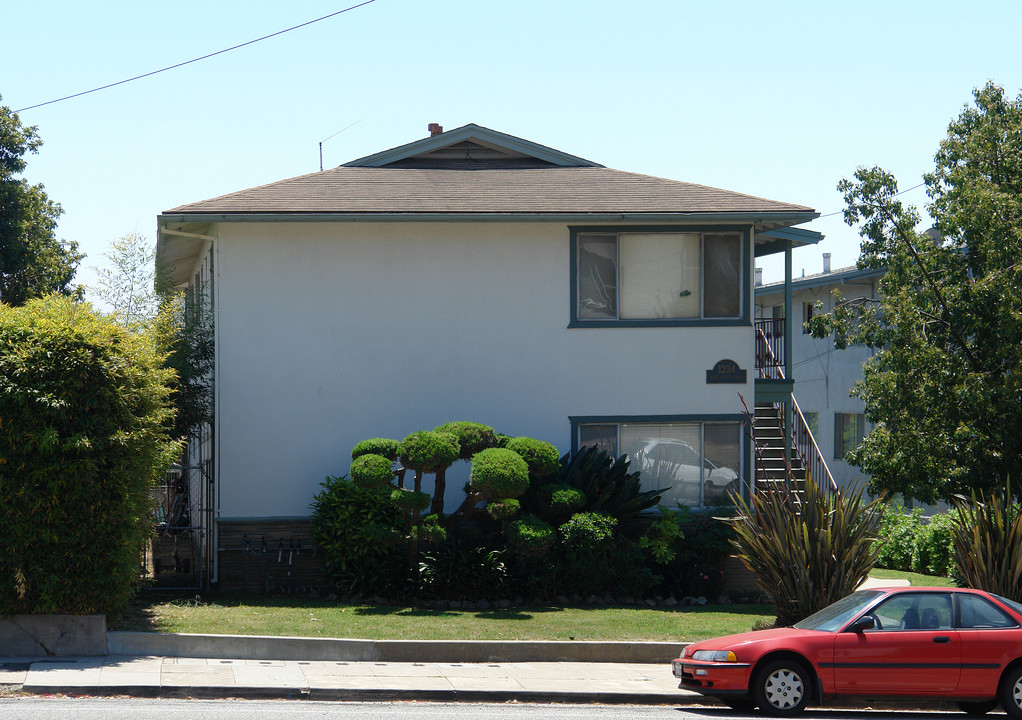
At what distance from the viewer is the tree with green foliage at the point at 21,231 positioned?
28.8 metres

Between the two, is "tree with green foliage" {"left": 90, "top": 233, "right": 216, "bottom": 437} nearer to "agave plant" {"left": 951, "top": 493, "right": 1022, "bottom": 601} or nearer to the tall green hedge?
the tall green hedge

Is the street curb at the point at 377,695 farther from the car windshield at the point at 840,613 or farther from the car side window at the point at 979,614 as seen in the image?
the car side window at the point at 979,614

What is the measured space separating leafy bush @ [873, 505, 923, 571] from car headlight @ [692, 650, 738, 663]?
475 inches

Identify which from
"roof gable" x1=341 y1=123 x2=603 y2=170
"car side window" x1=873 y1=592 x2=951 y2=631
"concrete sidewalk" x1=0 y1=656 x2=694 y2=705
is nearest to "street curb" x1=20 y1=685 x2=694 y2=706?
"concrete sidewalk" x1=0 y1=656 x2=694 y2=705

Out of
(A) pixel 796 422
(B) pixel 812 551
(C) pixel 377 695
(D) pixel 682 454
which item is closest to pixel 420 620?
(C) pixel 377 695

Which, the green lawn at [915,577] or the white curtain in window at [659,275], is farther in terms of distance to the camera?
the green lawn at [915,577]

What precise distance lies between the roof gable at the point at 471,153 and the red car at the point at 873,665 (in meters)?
11.6

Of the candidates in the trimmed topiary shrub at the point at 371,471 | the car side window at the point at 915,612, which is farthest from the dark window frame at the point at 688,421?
the car side window at the point at 915,612

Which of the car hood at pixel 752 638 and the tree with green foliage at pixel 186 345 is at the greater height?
the tree with green foliage at pixel 186 345

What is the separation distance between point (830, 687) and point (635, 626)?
154 inches

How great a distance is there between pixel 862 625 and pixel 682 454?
Answer: 7252 mm

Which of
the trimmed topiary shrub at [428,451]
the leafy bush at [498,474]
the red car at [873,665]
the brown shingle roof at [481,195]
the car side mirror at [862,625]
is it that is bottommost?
the red car at [873,665]

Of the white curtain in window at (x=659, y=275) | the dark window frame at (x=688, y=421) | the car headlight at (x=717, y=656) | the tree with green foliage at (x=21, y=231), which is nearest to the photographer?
the car headlight at (x=717, y=656)

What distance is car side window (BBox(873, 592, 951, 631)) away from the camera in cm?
1047
